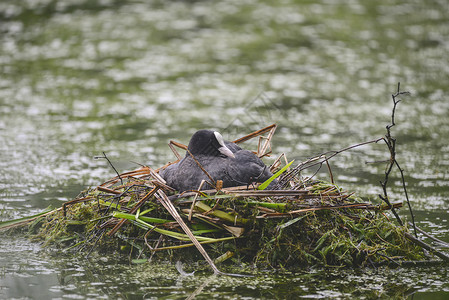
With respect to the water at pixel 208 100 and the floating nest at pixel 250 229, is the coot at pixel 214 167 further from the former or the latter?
the water at pixel 208 100

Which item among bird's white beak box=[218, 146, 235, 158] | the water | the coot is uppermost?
bird's white beak box=[218, 146, 235, 158]

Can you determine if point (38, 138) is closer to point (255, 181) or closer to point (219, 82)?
point (219, 82)

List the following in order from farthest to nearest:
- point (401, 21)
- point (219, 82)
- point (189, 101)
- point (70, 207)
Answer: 1. point (401, 21)
2. point (219, 82)
3. point (189, 101)
4. point (70, 207)

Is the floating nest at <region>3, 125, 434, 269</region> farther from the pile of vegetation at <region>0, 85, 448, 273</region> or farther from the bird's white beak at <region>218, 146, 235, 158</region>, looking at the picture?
the bird's white beak at <region>218, 146, 235, 158</region>

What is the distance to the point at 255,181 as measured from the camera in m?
4.37

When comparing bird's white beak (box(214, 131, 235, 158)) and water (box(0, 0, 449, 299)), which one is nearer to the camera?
water (box(0, 0, 449, 299))

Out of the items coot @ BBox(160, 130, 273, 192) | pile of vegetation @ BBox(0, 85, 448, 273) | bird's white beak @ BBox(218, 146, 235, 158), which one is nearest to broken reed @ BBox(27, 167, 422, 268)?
pile of vegetation @ BBox(0, 85, 448, 273)

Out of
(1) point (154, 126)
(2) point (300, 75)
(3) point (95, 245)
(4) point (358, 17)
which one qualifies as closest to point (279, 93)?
(2) point (300, 75)

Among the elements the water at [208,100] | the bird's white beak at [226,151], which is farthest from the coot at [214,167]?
the water at [208,100]

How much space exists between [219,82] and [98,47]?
3.19m

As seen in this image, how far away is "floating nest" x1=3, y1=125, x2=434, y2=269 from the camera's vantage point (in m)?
4.14

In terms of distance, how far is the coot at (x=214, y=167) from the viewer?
4430mm

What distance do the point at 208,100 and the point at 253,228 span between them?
5834 mm

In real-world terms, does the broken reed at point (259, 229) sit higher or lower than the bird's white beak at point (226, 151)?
lower
